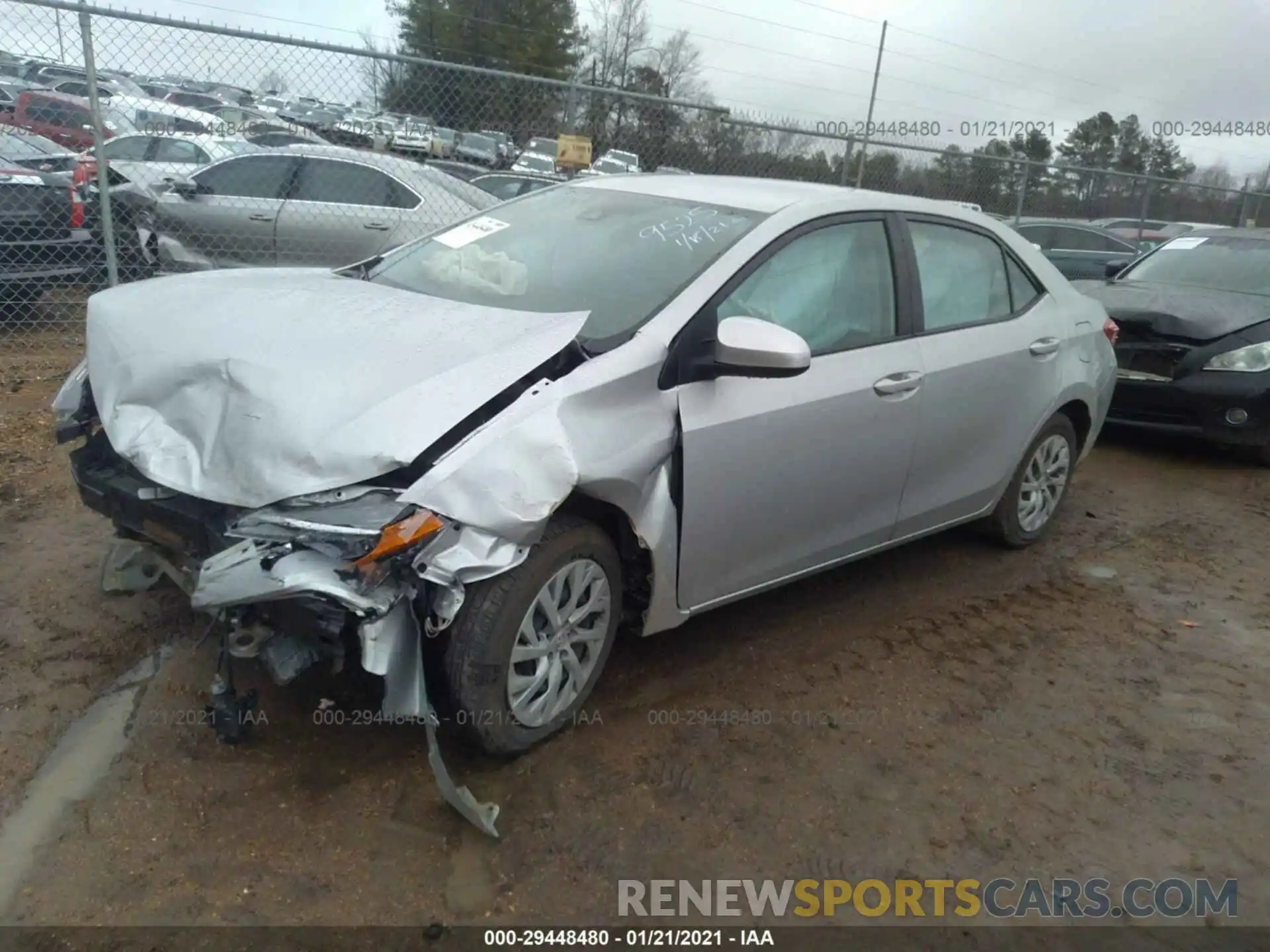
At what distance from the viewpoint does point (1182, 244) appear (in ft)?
27.1

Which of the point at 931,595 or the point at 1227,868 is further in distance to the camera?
the point at 931,595

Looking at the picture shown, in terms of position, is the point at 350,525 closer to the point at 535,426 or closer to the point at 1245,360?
the point at 535,426

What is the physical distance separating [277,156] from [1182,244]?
25.1ft

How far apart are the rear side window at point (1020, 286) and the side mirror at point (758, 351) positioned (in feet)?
6.42

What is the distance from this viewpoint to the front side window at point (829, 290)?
342 cm

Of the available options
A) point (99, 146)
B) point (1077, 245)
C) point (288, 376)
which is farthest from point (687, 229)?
point (1077, 245)

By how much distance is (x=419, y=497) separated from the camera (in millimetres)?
2484

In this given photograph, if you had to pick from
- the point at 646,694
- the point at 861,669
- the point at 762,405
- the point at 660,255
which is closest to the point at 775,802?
the point at 646,694

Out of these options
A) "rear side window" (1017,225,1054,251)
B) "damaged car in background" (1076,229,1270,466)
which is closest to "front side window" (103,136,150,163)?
"damaged car in background" (1076,229,1270,466)

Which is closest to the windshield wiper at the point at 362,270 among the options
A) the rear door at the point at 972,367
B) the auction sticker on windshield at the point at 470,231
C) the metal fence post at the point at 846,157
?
the auction sticker on windshield at the point at 470,231

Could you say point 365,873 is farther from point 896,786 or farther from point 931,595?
point 931,595

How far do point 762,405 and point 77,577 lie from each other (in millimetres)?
2705

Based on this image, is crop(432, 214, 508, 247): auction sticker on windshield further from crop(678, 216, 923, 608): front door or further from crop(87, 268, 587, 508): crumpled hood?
crop(678, 216, 923, 608): front door

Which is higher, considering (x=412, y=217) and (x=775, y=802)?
(x=412, y=217)
